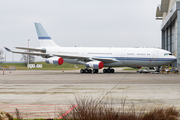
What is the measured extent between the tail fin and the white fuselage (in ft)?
15.7

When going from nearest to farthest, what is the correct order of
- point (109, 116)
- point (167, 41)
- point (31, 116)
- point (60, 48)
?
point (109, 116), point (31, 116), point (60, 48), point (167, 41)

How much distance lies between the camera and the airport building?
125 feet

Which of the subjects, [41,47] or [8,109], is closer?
[8,109]

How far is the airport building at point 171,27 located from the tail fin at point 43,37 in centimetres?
2132

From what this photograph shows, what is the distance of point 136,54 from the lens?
33.3 metres

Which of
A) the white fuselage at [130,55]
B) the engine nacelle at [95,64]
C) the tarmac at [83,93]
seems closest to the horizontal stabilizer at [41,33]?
the white fuselage at [130,55]

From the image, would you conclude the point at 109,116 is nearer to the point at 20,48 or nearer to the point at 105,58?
the point at 105,58

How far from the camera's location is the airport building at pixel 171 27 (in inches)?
1503

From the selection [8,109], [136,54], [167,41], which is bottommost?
[8,109]

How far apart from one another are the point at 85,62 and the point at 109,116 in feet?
103

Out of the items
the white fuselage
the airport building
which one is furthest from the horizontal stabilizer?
the airport building

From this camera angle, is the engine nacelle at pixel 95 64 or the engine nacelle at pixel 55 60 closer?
the engine nacelle at pixel 95 64

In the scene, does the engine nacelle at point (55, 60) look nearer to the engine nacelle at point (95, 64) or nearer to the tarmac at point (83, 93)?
the engine nacelle at point (95, 64)

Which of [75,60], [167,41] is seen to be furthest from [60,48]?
[167,41]
